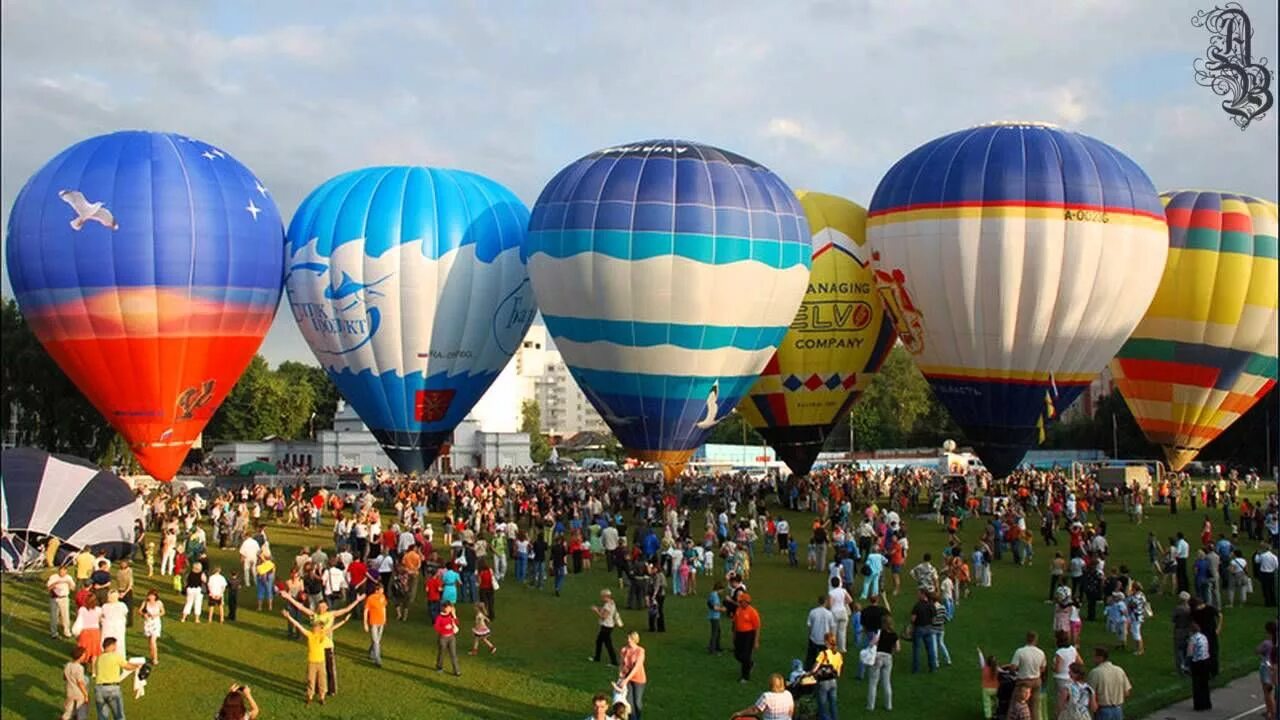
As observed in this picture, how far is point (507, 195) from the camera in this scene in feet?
117

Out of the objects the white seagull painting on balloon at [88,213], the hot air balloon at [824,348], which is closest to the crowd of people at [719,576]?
the hot air balloon at [824,348]

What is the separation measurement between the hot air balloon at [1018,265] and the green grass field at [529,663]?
11.1 meters

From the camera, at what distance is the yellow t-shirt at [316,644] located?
13031mm

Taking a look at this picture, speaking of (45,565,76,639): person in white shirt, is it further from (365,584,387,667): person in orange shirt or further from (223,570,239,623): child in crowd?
(365,584,387,667): person in orange shirt

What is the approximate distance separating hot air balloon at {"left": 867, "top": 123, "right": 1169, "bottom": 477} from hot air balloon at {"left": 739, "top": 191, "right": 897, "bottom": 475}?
3116 millimetres

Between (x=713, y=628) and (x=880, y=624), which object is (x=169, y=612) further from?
(x=880, y=624)

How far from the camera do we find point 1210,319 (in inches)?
1393

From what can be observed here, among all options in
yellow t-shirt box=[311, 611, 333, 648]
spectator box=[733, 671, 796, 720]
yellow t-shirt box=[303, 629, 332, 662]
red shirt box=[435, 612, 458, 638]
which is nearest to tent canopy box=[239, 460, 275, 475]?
red shirt box=[435, 612, 458, 638]

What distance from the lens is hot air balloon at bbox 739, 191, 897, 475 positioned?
34.8 meters

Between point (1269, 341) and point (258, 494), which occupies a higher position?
point (1269, 341)

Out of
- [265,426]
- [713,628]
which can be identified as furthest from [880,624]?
[265,426]

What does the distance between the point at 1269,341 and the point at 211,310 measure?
31417 millimetres

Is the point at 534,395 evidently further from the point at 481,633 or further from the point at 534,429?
the point at 481,633

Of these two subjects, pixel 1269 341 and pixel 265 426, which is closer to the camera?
pixel 1269 341
